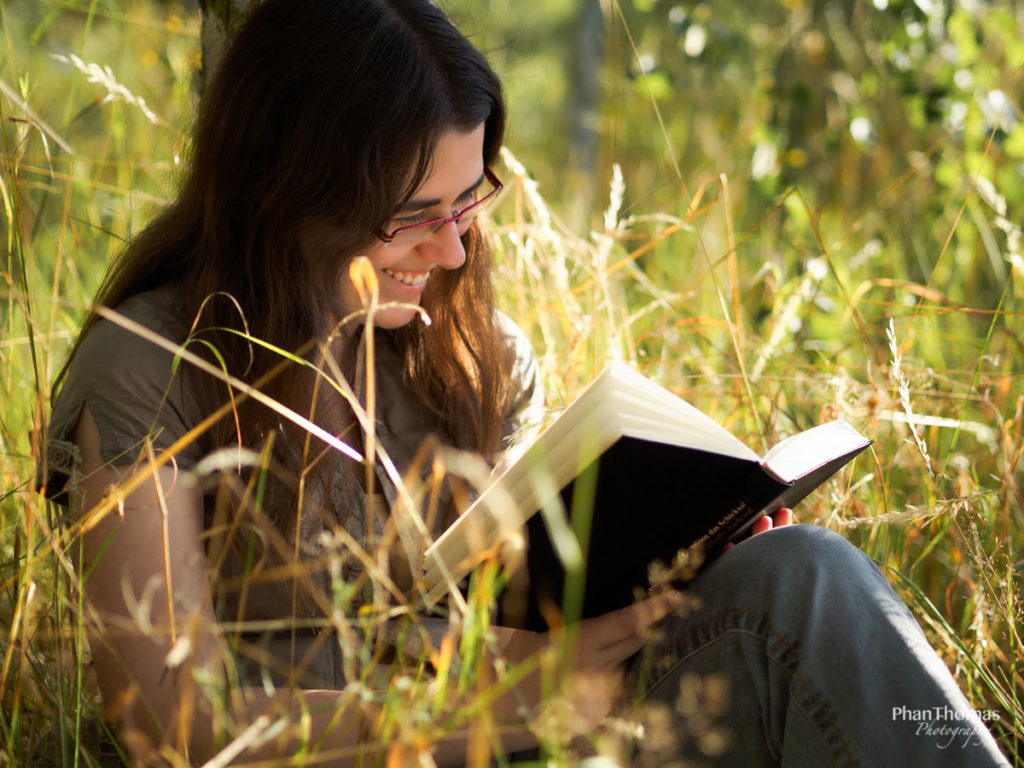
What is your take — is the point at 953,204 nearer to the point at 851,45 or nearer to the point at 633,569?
the point at 851,45

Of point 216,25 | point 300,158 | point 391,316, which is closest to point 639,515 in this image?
point 391,316

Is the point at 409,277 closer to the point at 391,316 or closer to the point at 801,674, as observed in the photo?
the point at 391,316

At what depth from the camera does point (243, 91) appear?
1.56 meters

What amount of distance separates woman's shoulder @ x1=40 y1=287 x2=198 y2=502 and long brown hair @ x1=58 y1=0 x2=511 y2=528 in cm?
5

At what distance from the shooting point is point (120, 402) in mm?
1394

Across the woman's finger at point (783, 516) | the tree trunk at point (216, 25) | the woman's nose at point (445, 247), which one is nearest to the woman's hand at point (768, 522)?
the woman's finger at point (783, 516)

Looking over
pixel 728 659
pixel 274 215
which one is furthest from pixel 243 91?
pixel 728 659

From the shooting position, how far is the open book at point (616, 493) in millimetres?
1110

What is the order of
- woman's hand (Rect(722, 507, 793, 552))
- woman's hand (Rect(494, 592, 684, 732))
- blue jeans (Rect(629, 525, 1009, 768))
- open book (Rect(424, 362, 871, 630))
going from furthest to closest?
woman's hand (Rect(722, 507, 793, 552)) < woman's hand (Rect(494, 592, 684, 732)) < blue jeans (Rect(629, 525, 1009, 768)) < open book (Rect(424, 362, 871, 630))

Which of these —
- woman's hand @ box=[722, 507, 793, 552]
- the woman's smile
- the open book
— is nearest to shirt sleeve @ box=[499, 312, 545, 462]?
the woman's smile

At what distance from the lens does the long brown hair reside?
1528 millimetres

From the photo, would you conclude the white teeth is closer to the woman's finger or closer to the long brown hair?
the long brown hair

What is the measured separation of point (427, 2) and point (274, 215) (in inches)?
15.8

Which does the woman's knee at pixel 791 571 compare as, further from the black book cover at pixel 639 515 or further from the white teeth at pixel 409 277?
the white teeth at pixel 409 277
